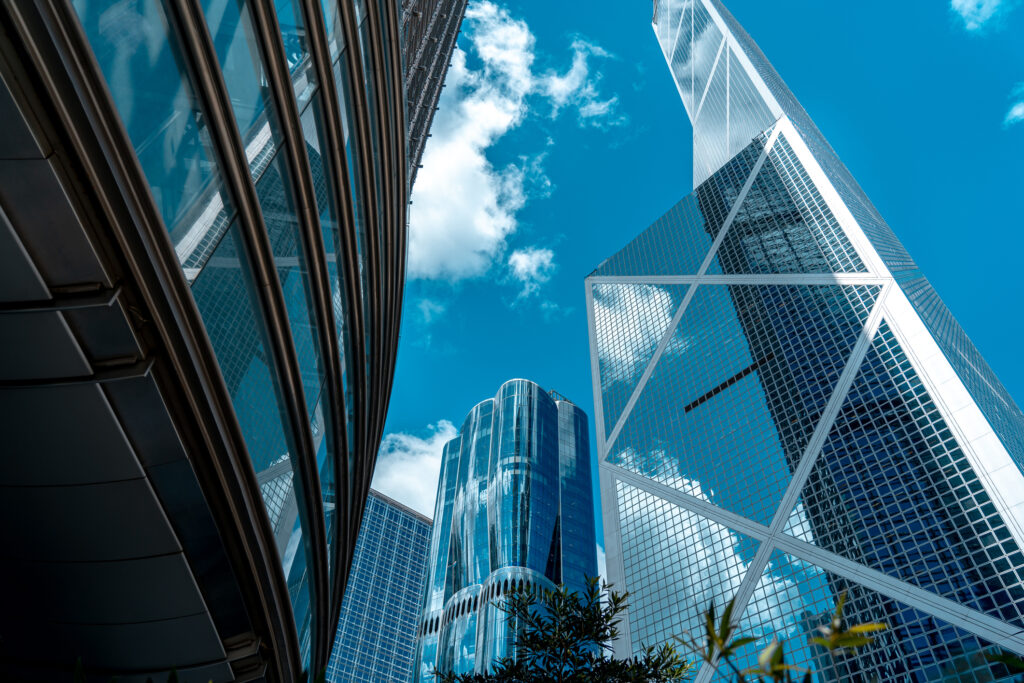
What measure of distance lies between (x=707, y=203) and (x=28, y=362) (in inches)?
2926

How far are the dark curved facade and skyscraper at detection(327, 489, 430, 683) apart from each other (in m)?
96.9

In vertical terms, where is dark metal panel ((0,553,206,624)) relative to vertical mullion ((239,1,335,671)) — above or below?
below

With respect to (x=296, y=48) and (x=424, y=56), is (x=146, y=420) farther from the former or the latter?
(x=424, y=56)

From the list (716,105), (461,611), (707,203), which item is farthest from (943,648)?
(716,105)

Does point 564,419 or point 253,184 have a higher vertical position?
point 564,419

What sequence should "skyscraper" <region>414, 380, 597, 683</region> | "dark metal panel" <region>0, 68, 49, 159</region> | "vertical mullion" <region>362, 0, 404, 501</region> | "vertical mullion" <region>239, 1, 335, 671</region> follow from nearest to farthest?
"dark metal panel" <region>0, 68, 49, 159</region>, "vertical mullion" <region>239, 1, 335, 671</region>, "vertical mullion" <region>362, 0, 404, 501</region>, "skyscraper" <region>414, 380, 597, 683</region>

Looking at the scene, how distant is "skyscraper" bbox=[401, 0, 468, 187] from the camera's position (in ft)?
85.8

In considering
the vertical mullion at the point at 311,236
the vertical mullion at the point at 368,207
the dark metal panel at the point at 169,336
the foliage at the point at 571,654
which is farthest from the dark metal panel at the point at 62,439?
the foliage at the point at 571,654

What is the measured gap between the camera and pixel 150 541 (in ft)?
21.3

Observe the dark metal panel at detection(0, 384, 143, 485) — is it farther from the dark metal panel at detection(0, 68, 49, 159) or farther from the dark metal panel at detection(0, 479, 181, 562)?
the dark metal panel at detection(0, 68, 49, 159)

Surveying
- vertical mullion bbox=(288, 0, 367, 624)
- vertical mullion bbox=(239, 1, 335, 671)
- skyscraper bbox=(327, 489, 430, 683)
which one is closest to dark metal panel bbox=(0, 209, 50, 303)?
vertical mullion bbox=(239, 1, 335, 671)

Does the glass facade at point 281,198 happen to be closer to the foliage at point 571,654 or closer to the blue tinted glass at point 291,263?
the blue tinted glass at point 291,263

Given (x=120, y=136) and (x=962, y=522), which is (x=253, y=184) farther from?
(x=962, y=522)

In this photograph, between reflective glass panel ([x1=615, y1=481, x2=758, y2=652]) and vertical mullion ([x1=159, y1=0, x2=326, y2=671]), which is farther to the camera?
reflective glass panel ([x1=615, y1=481, x2=758, y2=652])
